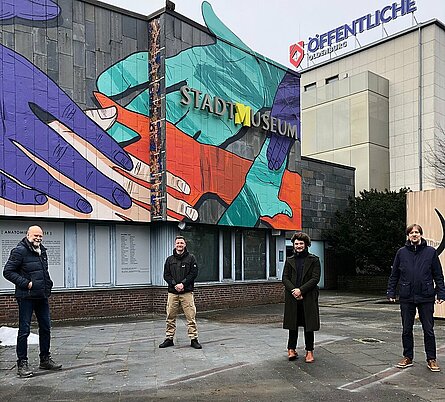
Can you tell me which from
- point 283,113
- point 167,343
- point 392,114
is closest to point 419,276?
point 167,343

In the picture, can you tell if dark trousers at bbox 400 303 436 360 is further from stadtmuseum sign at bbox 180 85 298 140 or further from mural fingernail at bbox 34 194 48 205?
stadtmuseum sign at bbox 180 85 298 140

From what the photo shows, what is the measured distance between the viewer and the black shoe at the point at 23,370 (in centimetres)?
734

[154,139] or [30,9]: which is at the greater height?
[30,9]

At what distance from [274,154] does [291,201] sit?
1.76m

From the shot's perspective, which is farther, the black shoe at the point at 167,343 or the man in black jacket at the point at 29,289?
the black shoe at the point at 167,343

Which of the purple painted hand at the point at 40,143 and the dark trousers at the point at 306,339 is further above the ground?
the purple painted hand at the point at 40,143

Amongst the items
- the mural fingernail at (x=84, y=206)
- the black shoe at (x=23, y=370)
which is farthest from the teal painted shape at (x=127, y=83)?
the black shoe at (x=23, y=370)

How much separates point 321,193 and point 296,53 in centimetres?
2059

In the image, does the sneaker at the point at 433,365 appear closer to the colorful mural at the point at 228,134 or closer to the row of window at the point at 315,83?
the colorful mural at the point at 228,134

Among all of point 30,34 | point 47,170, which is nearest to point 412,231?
point 47,170

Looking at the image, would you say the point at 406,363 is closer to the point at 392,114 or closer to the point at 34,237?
the point at 34,237

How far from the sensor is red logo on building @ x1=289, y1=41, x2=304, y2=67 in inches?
1696

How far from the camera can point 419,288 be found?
7.67 metres

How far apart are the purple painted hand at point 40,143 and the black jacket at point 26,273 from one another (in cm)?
525
